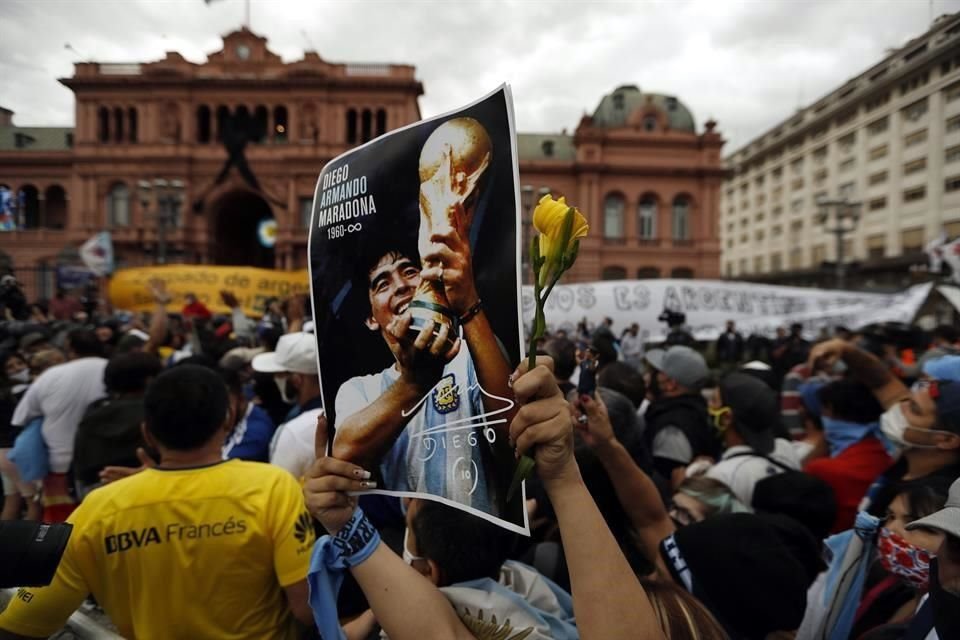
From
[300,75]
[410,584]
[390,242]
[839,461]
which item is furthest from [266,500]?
[300,75]

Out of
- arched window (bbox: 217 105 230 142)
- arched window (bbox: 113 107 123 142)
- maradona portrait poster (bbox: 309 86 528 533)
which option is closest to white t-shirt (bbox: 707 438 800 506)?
maradona portrait poster (bbox: 309 86 528 533)

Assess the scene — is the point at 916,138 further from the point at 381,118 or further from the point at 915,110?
the point at 381,118

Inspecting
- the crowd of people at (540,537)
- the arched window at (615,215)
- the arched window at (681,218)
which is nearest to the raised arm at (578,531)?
the crowd of people at (540,537)

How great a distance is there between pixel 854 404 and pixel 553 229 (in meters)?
2.79

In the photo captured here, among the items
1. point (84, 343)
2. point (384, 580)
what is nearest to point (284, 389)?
point (84, 343)

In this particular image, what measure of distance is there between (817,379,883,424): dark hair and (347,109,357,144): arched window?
102 feet

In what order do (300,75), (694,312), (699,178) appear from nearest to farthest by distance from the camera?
1. (694,312)
2. (300,75)
3. (699,178)

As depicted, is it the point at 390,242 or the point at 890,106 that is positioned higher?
the point at 890,106

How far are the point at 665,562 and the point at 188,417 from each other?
60.5 inches

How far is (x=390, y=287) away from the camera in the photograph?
128 centimetres

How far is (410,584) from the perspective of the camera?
46.1 inches

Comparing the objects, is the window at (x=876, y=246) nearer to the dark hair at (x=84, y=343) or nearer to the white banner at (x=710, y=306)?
the white banner at (x=710, y=306)

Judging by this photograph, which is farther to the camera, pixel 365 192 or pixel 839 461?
pixel 839 461

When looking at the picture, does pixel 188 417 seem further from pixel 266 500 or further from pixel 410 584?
pixel 410 584
